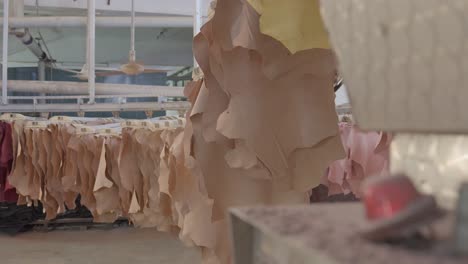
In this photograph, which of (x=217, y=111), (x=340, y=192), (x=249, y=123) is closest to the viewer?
(x=249, y=123)

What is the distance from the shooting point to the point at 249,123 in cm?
106

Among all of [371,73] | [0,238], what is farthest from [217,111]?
[0,238]

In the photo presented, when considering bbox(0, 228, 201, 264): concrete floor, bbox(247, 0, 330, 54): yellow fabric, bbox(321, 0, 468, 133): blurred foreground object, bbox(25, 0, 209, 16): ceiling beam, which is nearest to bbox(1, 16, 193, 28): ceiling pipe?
bbox(25, 0, 209, 16): ceiling beam

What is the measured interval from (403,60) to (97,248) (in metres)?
4.07

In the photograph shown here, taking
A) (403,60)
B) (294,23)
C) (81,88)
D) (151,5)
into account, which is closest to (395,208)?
(403,60)

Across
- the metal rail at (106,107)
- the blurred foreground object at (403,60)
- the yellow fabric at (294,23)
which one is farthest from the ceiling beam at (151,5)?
the blurred foreground object at (403,60)

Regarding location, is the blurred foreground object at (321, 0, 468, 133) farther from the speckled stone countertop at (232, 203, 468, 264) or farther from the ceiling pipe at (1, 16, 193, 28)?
the ceiling pipe at (1, 16, 193, 28)

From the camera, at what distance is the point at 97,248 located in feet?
14.0

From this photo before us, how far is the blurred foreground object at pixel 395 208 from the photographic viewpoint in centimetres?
36

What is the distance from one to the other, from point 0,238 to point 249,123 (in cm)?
413

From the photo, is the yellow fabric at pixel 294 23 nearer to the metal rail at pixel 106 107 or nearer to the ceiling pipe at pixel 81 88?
the metal rail at pixel 106 107

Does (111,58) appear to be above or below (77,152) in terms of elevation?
above

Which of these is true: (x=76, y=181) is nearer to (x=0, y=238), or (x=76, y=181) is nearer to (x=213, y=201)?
(x=0, y=238)

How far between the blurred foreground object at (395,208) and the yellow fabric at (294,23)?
0.57 m
